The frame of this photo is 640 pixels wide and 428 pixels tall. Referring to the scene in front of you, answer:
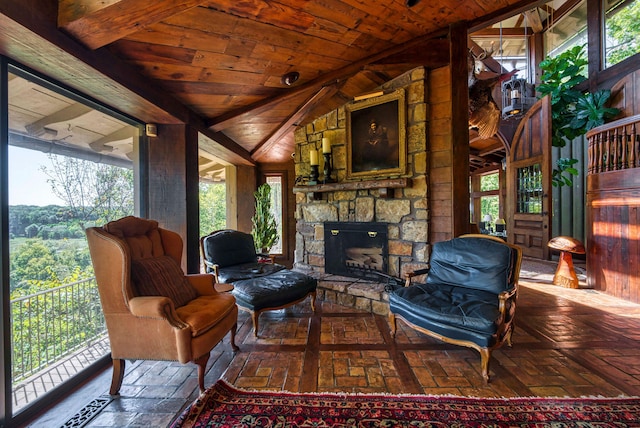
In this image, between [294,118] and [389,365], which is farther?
[294,118]

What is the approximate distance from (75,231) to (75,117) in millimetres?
902

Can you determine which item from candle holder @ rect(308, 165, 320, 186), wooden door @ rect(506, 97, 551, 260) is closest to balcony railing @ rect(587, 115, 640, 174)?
wooden door @ rect(506, 97, 551, 260)

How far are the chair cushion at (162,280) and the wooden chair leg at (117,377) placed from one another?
0.46 metres

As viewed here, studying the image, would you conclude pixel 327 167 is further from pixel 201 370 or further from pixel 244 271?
pixel 201 370

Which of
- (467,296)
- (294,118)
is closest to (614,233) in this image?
(467,296)

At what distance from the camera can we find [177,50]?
2.06 metres

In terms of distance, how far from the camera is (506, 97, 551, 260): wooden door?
14.0ft

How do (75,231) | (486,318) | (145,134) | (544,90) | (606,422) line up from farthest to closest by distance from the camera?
1. (544,90)
2. (145,134)
3. (75,231)
4. (486,318)
5. (606,422)

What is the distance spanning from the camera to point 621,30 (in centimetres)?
454

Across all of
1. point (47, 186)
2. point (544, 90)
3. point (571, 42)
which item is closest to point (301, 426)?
point (47, 186)

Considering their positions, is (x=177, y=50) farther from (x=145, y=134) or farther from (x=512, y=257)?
(x=512, y=257)

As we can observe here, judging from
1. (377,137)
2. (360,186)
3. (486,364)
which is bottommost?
(486,364)

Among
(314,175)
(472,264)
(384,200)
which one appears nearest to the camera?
(472,264)

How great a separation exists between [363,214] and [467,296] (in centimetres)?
150
